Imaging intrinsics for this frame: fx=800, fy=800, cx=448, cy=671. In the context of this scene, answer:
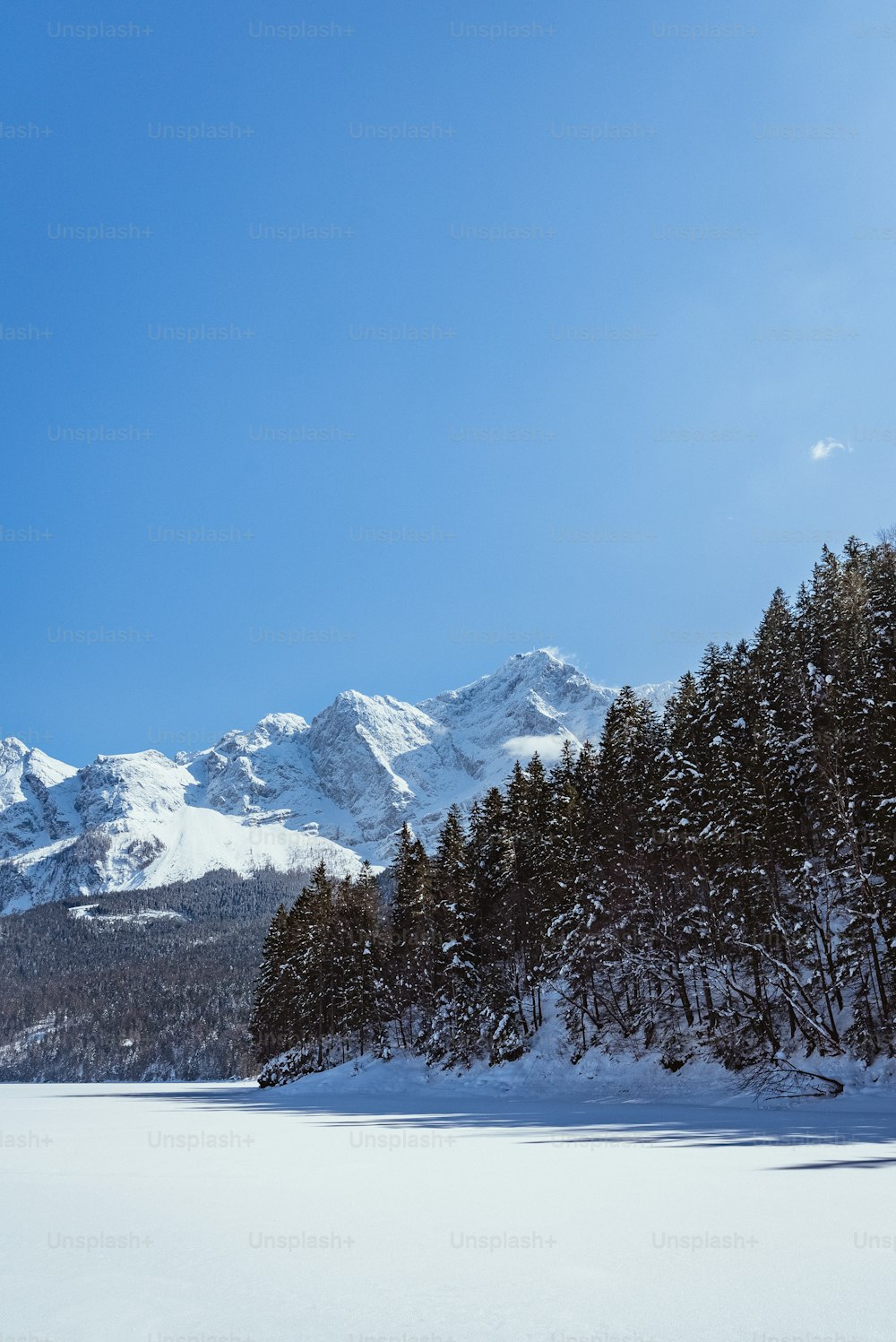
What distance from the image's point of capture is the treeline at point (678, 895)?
107 ft

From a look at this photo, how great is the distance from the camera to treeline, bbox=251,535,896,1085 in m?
32.5

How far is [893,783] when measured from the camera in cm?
3061

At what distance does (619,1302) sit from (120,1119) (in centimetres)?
2951

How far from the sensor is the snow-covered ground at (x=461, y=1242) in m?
5.04

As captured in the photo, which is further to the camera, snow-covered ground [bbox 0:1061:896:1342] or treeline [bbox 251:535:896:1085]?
treeline [bbox 251:535:896:1085]

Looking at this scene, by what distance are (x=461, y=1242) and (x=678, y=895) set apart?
34888mm

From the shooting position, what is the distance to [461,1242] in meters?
7.17

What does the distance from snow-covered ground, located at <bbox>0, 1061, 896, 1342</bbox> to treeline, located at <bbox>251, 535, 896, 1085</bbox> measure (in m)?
17.2

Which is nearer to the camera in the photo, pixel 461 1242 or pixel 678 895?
pixel 461 1242

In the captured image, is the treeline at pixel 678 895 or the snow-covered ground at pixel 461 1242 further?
the treeline at pixel 678 895

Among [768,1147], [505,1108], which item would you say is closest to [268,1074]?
[505,1108]

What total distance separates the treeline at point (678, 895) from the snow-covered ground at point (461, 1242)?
56.5 ft

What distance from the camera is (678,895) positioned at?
3962 cm

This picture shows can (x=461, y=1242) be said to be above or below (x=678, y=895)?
below
